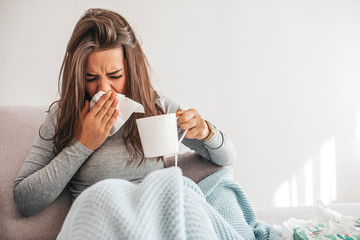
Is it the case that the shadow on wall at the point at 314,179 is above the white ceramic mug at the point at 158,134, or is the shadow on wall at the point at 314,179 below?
below

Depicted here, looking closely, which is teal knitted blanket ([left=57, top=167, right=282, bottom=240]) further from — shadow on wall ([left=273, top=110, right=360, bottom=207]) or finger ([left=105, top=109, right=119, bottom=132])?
shadow on wall ([left=273, top=110, right=360, bottom=207])

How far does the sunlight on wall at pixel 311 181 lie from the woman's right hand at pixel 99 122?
1.33m

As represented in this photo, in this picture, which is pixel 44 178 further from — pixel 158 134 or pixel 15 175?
pixel 158 134

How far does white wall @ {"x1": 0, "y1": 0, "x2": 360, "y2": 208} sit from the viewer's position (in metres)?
1.71

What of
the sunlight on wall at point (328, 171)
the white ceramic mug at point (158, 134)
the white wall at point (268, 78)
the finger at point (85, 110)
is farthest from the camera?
the sunlight on wall at point (328, 171)

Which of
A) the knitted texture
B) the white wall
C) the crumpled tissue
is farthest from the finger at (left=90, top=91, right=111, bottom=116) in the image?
the white wall

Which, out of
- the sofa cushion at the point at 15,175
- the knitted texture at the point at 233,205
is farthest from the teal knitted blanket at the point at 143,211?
the sofa cushion at the point at 15,175

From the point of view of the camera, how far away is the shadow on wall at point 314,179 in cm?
190

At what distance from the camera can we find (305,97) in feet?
6.09

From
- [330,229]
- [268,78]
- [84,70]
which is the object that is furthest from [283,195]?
[84,70]

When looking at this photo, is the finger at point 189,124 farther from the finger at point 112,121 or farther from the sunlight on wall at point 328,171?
the sunlight on wall at point 328,171

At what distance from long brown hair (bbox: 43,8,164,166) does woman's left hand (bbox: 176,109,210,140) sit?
0.52ft

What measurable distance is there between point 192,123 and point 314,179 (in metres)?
1.30

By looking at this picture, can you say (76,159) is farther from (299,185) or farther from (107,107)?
(299,185)
